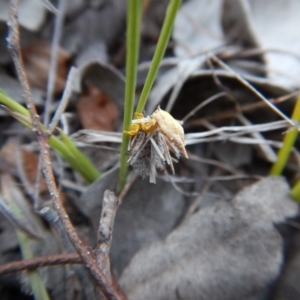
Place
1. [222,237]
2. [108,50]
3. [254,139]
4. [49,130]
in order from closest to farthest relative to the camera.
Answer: [49,130] → [222,237] → [254,139] → [108,50]

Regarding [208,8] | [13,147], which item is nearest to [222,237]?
[13,147]

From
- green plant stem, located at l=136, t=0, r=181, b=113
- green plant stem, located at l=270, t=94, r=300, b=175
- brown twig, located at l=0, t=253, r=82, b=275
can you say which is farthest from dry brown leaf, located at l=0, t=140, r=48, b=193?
green plant stem, located at l=270, t=94, r=300, b=175

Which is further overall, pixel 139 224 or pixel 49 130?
pixel 139 224

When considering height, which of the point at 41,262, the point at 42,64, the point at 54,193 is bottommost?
the point at 41,262

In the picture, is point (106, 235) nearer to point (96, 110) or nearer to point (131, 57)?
point (131, 57)

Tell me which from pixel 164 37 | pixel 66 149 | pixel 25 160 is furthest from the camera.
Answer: pixel 25 160

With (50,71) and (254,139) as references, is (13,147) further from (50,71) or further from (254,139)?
(254,139)

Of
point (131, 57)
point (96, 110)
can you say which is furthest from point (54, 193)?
point (96, 110)
